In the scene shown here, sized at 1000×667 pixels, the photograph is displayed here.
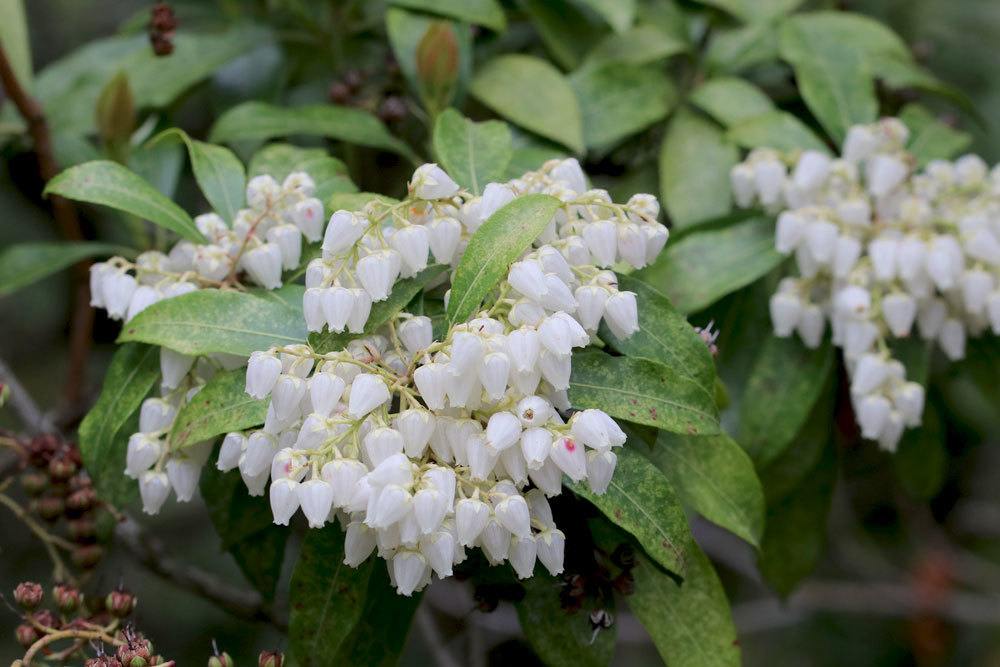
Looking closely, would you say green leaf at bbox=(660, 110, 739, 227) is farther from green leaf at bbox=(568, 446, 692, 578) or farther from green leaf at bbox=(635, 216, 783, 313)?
green leaf at bbox=(568, 446, 692, 578)

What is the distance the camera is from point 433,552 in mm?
1024

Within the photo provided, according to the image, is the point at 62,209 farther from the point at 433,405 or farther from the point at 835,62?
the point at 835,62

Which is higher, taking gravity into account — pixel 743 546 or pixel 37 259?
pixel 37 259

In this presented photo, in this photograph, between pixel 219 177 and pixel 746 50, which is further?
pixel 746 50

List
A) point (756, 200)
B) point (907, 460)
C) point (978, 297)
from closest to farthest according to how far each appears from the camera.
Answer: point (978, 297) → point (756, 200) → point (907, 460)

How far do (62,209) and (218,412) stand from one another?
2.88 ft

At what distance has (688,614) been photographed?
125cm

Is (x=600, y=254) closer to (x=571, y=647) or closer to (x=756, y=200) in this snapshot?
(x=571, y=647)

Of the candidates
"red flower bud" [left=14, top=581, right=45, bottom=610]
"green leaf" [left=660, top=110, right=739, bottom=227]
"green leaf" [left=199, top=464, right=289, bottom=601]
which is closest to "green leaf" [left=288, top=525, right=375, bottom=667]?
"green leaf" [left=199, top=464, right=289, bottom=601]

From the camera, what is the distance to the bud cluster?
1.01 m

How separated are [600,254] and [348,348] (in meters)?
0.29

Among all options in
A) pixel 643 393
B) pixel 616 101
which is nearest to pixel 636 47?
pixel 616 101

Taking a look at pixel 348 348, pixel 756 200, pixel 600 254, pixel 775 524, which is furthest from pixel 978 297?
pixel 348 348

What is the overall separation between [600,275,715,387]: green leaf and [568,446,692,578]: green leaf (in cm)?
13
